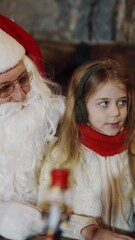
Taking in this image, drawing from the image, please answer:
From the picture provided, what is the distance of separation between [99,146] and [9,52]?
28cm

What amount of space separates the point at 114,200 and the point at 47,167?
157 millimetres

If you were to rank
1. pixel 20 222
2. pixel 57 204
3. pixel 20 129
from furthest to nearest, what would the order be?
pixel 20 129, pixel 20 222, pixel 57 204

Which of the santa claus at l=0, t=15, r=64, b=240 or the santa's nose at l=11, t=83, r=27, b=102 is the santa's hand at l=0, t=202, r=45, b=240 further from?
the santa's nose at l=11, t=83, r=27, b=102

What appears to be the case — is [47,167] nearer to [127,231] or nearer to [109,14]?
[127,231]

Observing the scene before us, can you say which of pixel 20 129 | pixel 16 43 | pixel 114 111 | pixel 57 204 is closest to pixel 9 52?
pixel 16 43

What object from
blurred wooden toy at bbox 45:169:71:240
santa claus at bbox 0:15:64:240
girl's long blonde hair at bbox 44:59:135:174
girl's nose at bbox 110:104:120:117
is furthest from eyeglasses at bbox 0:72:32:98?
blurred wooden toy at bbox 45:169:71:240

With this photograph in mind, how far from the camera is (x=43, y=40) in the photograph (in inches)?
100.0

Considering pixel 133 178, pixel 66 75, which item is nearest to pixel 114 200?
pixel 133 178

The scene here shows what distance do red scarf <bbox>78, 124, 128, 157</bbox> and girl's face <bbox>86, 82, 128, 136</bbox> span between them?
0.01m

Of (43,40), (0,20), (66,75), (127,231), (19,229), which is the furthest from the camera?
(43,40)

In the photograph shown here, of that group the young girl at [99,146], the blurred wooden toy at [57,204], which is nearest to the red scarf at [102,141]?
the young girl at [99,146]

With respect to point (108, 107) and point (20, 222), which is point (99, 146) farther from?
point (20, 222)

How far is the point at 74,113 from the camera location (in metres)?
1.05

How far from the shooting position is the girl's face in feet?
3.30
